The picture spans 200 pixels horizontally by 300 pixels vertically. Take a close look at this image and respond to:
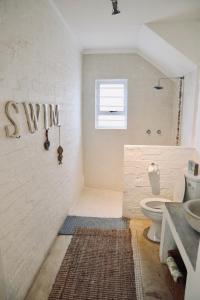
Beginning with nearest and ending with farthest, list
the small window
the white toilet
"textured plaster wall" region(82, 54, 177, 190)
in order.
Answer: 1. the white toilet
2. "textured plaster wall" region(82, 54, 177, 190)
3. the small window

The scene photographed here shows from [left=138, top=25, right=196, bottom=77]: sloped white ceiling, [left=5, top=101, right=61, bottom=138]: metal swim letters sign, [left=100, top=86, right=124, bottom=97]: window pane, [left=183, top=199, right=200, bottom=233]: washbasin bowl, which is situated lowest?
[left=183, top=199, right=200, bottom=233]: washbasin bowl

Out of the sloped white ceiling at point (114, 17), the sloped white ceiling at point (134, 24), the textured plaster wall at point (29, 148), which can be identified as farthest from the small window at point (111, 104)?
the textured plaster wall at point (29, 148)

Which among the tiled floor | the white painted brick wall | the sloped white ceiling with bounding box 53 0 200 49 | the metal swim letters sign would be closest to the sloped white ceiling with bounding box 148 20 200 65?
the sloped white ceiling with bounding box 53 0 200 49

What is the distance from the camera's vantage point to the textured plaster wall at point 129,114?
3.75 metres

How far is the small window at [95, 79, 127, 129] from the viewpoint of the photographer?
12.8ft

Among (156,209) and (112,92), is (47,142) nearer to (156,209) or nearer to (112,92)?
(156,209)

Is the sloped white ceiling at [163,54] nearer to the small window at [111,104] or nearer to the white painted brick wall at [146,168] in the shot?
the small window at [111,104]

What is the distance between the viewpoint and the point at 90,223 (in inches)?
115

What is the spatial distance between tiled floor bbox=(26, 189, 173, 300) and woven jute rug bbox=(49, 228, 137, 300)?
0.08 m

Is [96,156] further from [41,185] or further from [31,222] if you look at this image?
[31,222]

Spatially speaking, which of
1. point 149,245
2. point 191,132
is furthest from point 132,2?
point 149,245

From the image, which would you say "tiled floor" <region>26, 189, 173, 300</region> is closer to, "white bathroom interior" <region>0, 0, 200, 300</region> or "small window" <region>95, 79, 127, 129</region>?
"white bathroom interior" <region>0, 0, 200, 300</region>

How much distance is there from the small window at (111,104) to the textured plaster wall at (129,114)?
0.10m

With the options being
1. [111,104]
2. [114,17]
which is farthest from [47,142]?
[111,104]
